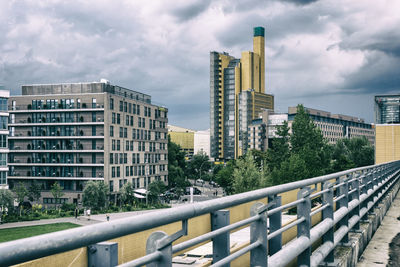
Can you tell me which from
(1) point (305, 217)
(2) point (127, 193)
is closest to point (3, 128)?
(2) point (127, 193)

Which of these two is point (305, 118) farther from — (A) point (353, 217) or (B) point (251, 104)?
(B) point (251, 104)

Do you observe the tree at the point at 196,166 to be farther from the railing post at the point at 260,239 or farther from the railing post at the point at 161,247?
the railing post at the point at 161,247

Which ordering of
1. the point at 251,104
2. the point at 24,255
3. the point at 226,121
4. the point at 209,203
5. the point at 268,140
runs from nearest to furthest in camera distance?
the point at 24,255 < the point at 209,203 < the point at 268,140 < the point at 251,104 < the point at 226,121

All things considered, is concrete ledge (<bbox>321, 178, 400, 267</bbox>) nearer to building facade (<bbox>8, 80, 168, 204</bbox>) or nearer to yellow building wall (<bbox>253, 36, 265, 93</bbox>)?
building facade (<bbox>8, 80, 168, 204</bbox>)

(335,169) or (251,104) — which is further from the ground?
(251,104)

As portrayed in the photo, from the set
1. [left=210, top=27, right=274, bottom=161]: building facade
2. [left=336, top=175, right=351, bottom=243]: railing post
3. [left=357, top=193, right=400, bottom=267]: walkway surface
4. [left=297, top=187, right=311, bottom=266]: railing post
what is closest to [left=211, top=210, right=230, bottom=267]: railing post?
[left=297, top=187, right=311, bottom=266]: railing post

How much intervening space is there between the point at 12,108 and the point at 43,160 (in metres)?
10.8

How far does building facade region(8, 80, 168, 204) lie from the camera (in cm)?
6769

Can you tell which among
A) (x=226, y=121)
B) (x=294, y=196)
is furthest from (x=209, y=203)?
(x=226, y=121)

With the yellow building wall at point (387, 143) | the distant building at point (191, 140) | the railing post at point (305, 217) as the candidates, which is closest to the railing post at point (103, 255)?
the railing post at point (305, 217)

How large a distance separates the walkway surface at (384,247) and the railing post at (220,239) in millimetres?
4920

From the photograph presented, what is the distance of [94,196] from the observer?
5872 centimetres

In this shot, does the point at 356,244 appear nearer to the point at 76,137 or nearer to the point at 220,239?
the point at 220,239

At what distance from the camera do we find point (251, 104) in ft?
513
